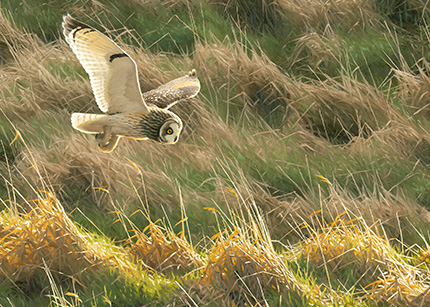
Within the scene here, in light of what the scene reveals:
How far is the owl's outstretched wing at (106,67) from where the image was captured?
3.79 m

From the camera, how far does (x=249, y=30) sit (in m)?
8.30

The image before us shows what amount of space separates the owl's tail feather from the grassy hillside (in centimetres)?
52

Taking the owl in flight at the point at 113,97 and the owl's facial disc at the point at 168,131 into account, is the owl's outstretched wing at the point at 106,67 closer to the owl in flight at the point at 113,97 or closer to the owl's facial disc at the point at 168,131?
the owl in flight at the point at 113,97

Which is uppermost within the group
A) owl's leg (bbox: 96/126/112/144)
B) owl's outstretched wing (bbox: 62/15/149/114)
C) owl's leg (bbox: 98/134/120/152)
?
owl's outstretched wing (bbox: 62/15/149/114)

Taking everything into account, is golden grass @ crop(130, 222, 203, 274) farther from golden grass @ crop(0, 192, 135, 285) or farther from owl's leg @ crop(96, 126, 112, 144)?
owl's leg @ crop(96, 126, 112, 144)

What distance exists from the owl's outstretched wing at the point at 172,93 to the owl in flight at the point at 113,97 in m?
0.33

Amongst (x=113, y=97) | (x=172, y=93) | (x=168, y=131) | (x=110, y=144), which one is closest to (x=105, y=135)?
(x=110, y=144)

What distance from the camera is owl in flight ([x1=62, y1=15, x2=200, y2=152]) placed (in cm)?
380

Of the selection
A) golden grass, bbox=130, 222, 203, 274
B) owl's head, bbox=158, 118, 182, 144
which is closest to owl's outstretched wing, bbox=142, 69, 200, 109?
owl's head, bbox=158, 118, 182, 144

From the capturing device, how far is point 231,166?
243 inches

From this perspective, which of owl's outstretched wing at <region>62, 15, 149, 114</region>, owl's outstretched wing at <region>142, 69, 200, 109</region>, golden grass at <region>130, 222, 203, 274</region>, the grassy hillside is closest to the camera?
owl's outstretched wing at <region>62, 15, 149, 114</region>

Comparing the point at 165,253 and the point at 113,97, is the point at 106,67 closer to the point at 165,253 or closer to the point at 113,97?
the point at 113,97

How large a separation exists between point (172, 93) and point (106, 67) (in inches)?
30.5

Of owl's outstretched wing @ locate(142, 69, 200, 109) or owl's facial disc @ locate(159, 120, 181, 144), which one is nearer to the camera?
owl's facial disc @ locate(159, 120, 181, 144)
